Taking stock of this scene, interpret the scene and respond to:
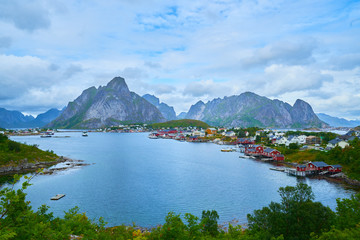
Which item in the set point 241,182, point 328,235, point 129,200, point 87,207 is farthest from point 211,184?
point 328,235

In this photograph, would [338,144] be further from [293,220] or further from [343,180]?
[293,220]

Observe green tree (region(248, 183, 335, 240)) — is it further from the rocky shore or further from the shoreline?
the rocky shore

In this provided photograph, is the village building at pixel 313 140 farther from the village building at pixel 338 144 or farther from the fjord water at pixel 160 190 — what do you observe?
the fjord water at pixel 160 190

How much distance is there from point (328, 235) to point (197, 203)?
2139 centimetres

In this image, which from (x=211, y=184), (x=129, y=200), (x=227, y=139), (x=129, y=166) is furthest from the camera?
(x=227, y=139)

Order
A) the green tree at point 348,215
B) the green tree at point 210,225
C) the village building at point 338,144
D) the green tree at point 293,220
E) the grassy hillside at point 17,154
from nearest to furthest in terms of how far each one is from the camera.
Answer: the green tree at point 348,215, the green tree at point 293,220, the green tree at point 210,225, the grassy hillside at point 17,154, the village building at point 338,144

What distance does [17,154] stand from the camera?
59188 millimetres

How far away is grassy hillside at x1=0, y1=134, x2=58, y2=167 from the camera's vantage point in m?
54.9

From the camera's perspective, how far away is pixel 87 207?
32.2m

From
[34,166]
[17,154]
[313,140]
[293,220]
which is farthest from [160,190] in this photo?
[313,140]

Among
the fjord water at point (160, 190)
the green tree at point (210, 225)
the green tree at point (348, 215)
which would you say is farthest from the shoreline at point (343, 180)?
the green tree at point (210, 225)

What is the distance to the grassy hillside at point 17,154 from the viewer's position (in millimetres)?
54938

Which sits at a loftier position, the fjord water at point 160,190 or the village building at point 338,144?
the village building at point 338,144

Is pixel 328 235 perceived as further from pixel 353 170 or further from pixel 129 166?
pixel 129 166
